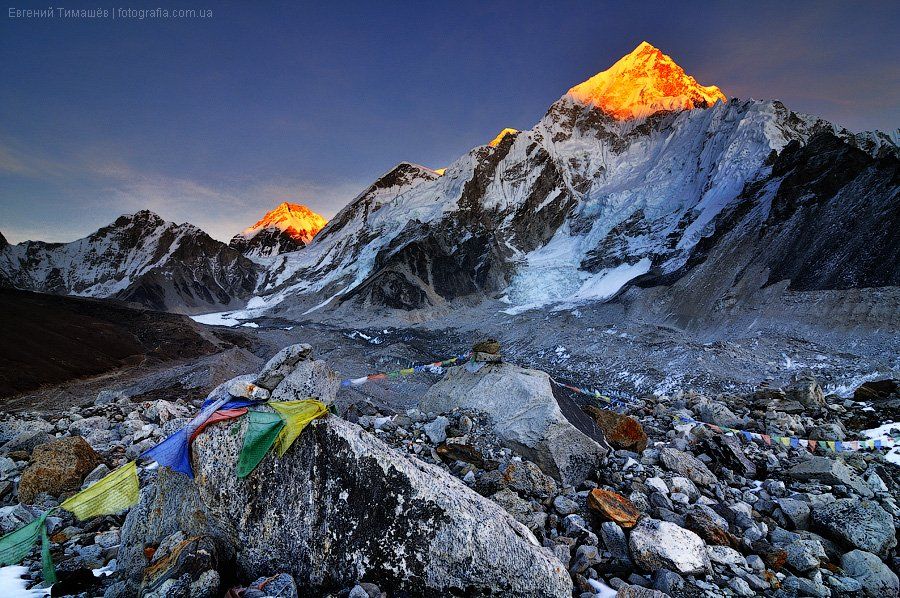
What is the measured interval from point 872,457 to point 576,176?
10686 centimetres

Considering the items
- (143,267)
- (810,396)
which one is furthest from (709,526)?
(143,267)

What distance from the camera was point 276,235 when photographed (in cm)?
17625

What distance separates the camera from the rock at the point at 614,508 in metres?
4.80

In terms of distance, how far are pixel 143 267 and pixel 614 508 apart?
142370 mm

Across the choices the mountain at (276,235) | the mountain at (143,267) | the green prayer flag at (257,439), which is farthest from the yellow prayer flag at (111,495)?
the mountain at (276,235)

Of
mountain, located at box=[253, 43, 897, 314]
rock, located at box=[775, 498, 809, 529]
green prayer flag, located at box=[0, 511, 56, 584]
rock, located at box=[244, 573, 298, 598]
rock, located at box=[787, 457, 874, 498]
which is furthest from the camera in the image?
mountain, located at box=[253, 43, 897, 314]

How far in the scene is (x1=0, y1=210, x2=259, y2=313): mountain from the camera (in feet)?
356

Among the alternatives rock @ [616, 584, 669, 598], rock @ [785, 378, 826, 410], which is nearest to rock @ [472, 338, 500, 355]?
rock @ [616, 584, 669, 598]

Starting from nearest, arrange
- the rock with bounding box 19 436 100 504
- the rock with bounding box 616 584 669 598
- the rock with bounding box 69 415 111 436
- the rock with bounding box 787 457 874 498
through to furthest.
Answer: the rock with bounding box 616 584 669 598 → the rock with bounding box 19 436 100 504 → the rock with bounding box 787 457 874 498 → the rock with bounding box 69 415 111 436

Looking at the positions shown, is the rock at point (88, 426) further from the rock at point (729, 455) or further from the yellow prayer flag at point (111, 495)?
the rock at point (729, 455)

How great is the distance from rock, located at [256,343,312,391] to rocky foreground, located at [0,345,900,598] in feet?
0.05

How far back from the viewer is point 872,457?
7582 millimetres

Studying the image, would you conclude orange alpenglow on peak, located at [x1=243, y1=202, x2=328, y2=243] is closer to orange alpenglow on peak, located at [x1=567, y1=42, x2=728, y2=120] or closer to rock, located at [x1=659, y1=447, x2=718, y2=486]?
orange alpenglow on peak, located at [x1=567, y1=42, x2=728, y2=120]

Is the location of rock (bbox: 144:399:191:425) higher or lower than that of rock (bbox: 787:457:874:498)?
higher
